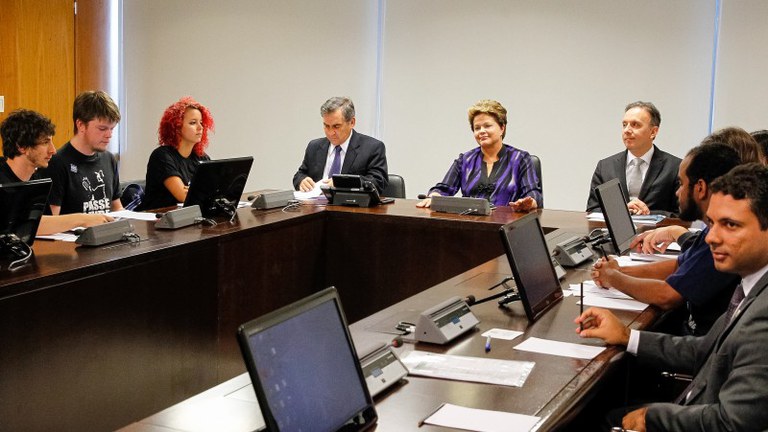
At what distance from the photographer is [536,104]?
6.48 meters

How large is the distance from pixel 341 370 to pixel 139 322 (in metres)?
1.77

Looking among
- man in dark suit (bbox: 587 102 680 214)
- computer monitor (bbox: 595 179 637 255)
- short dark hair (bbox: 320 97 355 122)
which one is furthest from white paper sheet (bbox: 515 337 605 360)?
short dark hair (bbox: 320 97 355 122)

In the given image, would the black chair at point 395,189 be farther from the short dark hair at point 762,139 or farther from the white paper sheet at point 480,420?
the white paper sheet at point 480,420

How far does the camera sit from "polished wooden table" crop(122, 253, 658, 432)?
1.81 metres

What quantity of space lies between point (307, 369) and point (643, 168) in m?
3.88

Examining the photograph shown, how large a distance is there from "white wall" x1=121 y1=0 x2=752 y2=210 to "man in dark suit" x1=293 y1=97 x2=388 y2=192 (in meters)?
1.23

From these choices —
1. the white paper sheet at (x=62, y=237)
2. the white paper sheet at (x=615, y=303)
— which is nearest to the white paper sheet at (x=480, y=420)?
the white paper sheet at (x=615, y=303)

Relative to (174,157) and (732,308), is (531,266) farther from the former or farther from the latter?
(174,157)

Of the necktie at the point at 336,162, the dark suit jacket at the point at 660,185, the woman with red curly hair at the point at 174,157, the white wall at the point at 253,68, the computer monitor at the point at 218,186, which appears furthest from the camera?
the white wall at the point at 253,68

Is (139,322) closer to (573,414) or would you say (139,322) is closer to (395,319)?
(395,319)

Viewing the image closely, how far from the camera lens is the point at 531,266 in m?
2.83

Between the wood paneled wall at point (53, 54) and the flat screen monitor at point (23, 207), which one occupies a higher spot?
the wood paneled wall at point (53, 54)

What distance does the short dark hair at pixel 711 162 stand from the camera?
9.80 feet

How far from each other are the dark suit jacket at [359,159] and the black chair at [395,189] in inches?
1.6
